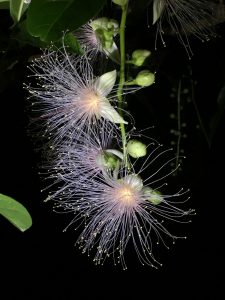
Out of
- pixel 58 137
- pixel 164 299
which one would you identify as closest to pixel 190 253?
pixel 164 299

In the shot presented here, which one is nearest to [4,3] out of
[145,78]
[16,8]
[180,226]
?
[16,8]

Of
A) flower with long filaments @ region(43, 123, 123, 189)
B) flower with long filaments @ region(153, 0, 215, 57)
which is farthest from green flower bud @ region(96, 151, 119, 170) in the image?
flower with long filaments @ region(153, 0, 215, 57)

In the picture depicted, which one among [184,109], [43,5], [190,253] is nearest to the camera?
[43,5]

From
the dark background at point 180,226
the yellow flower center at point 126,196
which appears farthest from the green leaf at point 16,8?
the yellow flower center at point 126,196

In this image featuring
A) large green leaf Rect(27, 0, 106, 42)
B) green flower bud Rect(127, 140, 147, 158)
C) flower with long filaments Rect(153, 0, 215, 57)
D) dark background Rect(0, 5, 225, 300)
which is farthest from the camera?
dark background Rect(0, 5, 225, 300)

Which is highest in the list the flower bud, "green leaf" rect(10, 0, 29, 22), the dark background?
the dark background

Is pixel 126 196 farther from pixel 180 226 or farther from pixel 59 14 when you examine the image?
pixel 180 226

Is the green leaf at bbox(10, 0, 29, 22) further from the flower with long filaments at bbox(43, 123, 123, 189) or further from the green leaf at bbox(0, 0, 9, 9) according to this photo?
the flower with long filaments at bbox(43, 123, 123, 189)

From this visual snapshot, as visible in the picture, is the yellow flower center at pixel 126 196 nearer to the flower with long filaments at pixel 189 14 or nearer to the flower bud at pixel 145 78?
the flower bud at pixel 145 78

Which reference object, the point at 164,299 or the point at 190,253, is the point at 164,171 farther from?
the point at 164,299
